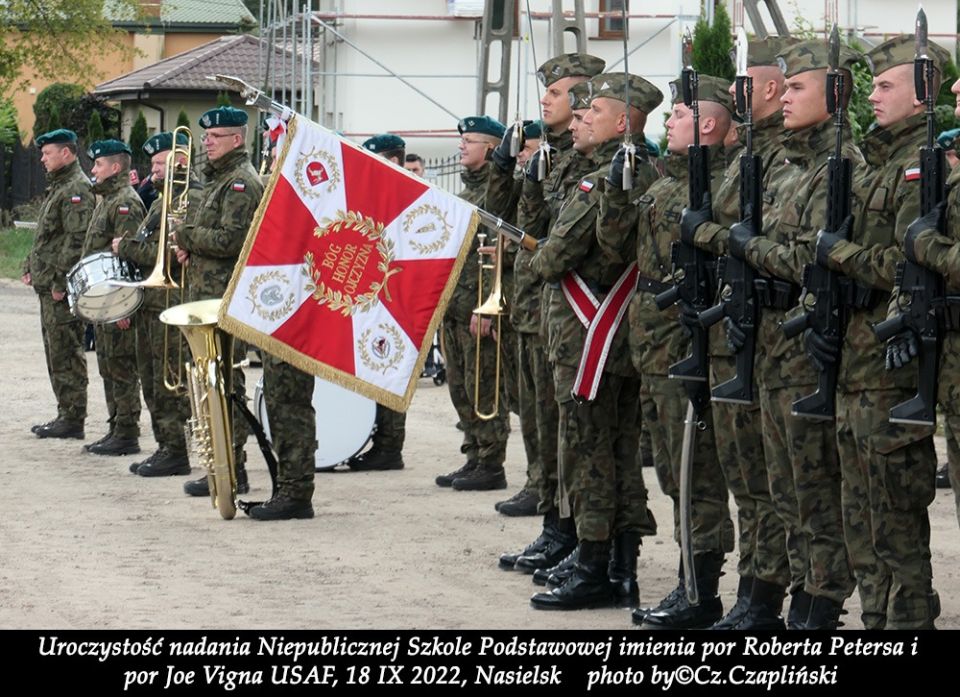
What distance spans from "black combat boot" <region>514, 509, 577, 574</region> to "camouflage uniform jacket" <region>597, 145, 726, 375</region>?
1.48 m

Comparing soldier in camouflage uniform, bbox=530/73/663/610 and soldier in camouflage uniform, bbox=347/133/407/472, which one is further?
soldier in camouflage uniform, bbox=347/133/407/472

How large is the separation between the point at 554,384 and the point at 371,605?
1261mm

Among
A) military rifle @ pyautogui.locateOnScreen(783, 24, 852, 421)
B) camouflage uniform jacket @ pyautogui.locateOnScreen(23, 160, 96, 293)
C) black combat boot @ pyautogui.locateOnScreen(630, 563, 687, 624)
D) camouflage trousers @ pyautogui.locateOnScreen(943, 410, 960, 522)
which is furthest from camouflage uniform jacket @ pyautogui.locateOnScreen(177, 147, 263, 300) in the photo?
camouflage trousers @ pyautogui.locateOnScreen(943, 410, 960, 522)

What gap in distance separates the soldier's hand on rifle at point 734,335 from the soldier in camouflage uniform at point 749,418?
181mm

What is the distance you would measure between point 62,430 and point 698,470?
26.5 feet

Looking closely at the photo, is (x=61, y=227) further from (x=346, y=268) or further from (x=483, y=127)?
(x=346, y=268)

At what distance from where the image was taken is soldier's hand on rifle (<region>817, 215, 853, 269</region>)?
19.6 feet

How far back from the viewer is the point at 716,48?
15336 mm

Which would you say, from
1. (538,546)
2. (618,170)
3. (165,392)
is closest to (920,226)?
(618,170)

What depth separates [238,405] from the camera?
Result: 1088 cm

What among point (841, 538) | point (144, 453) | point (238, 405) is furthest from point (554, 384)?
point (144, 453)

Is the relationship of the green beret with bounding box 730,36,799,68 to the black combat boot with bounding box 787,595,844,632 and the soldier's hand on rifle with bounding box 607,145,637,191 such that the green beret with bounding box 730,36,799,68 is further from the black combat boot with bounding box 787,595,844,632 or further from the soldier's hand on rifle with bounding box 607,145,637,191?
the black combat boot with bounding box 787,595,844,632

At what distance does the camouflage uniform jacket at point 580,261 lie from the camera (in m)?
7.73
